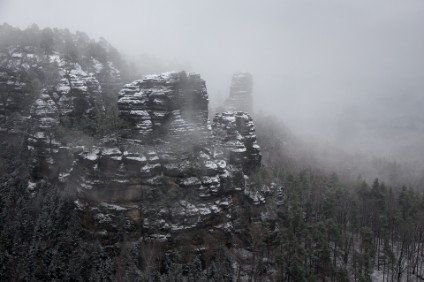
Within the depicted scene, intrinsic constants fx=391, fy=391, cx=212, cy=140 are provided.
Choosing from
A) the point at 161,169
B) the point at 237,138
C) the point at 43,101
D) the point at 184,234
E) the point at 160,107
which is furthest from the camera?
the point at 237,138

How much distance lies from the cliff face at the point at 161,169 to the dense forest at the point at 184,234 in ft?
9.50

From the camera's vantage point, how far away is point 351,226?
372 feet

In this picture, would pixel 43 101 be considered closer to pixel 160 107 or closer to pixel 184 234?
pixel 160 107

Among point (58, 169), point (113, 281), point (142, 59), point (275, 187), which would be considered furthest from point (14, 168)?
point (142, 59)

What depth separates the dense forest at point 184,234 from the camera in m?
78.6

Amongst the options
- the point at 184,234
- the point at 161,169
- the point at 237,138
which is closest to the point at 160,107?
the point at 161,169

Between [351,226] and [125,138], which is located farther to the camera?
[351,226]

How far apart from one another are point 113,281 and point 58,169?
29.7 m

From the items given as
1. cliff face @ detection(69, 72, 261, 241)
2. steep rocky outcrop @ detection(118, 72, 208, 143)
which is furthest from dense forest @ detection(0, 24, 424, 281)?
steep rocky outcrop @ detection(118, 72, 208, 143)

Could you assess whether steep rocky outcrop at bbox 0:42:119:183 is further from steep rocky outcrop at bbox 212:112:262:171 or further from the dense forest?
steep rocky outcrop at bbox 212:112:262:171

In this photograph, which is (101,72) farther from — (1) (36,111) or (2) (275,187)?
(2) (275,187)

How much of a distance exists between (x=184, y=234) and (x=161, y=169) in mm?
14847

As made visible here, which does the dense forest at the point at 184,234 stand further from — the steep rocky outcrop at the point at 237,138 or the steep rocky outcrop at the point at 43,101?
the steep rocky outcrop at the point at 237,138

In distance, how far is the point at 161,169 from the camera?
281 ft
